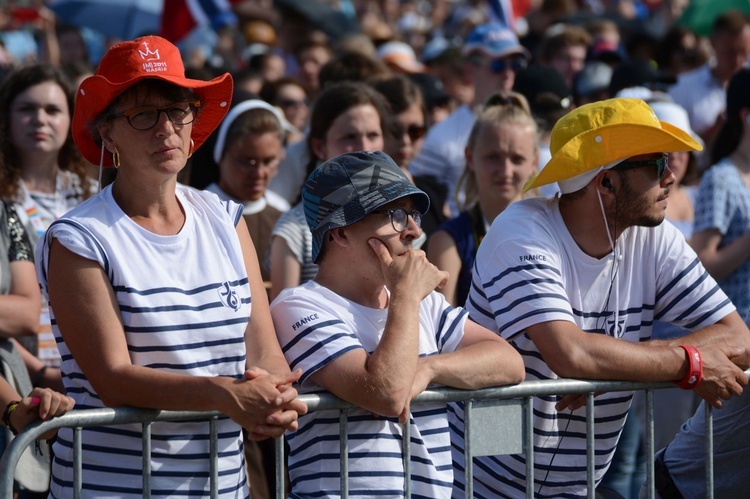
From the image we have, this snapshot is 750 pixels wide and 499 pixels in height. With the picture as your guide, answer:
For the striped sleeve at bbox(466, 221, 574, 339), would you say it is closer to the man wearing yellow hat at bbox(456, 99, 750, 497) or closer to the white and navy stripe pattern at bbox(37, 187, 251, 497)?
the man wearing yellow hat at bbox(456, 99, 750, 497)

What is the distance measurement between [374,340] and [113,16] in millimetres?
8522

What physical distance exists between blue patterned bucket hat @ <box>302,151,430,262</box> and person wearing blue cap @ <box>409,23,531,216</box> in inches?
149

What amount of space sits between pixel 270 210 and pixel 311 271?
956mm

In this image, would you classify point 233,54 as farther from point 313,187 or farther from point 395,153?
point 313,187

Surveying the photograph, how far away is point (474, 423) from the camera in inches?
139

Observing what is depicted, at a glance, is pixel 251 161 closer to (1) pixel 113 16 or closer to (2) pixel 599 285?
(2) pixel 599 285

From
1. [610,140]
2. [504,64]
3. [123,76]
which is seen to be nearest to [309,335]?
[123,76]

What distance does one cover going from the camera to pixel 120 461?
3141mm

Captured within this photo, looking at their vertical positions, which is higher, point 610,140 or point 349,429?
point 610,140

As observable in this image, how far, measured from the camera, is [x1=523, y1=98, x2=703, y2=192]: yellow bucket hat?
3912 mm

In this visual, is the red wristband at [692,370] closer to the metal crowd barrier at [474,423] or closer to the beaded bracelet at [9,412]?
the metal crowd barrier at [474,423]

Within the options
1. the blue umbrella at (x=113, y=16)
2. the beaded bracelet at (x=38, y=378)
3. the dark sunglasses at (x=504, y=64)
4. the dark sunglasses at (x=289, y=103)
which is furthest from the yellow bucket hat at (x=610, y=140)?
the blue umbrella at (x=113, y=16)

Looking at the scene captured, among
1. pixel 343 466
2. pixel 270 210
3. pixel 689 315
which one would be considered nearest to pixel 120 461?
pixel 343 466

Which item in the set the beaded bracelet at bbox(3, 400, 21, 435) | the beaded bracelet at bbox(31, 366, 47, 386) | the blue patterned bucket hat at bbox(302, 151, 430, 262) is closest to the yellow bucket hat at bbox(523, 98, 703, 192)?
the blue patterned bucket hat at bbox(302, 151, 430, 262)
